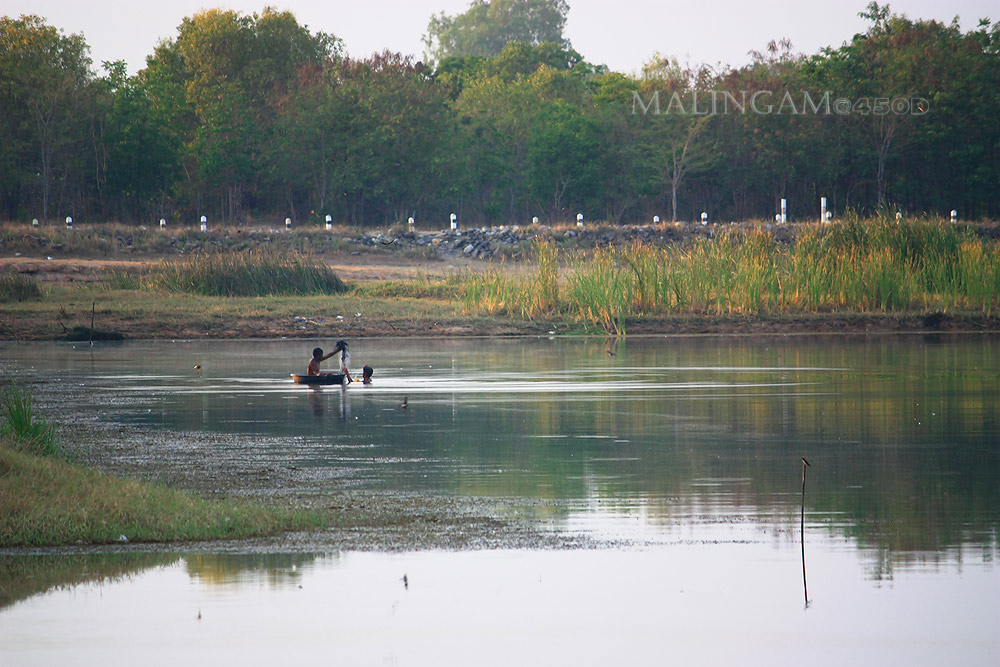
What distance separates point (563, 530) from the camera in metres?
9.24

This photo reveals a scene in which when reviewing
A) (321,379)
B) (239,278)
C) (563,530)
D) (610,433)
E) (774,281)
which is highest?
(239,278)

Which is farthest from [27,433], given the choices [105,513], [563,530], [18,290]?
[18,290]

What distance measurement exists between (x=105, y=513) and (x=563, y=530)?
10.2ft

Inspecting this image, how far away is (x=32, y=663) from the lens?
6504 mm

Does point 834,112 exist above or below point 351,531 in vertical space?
above

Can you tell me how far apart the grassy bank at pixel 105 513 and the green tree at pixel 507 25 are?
13929 centimetres

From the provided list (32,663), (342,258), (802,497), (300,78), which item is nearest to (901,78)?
(300,78)

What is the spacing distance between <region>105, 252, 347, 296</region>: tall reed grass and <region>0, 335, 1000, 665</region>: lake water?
13858 millimetres

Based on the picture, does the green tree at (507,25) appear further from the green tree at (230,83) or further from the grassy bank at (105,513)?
the grassy bank at (105,513)

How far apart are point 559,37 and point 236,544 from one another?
144147 millimetres

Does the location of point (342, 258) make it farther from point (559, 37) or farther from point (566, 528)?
point (559, 37)

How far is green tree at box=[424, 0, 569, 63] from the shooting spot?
146625 mm

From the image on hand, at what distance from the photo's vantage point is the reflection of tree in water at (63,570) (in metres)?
7.78

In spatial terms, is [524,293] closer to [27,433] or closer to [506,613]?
[27,433]
